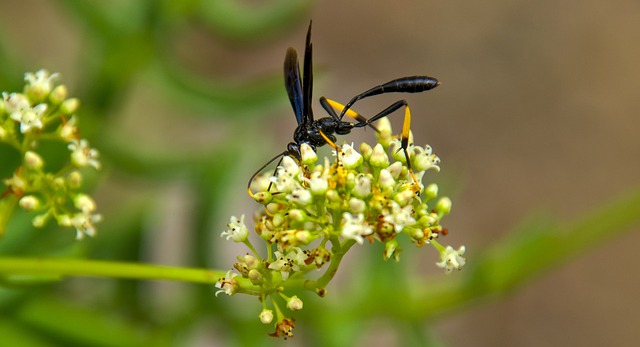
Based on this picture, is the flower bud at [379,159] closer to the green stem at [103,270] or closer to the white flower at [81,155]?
the green stem at [103,270]

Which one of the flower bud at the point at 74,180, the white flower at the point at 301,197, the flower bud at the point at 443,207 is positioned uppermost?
the flower bud at the point at 74,180

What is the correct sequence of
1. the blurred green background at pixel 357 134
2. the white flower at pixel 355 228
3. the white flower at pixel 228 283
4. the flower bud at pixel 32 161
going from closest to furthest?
1. the white flower at pixel 355 228
2. the white flower at pixel 228 283
3. the flower bud at pixel 32 161
4. the blurred green background at pixel 357 134

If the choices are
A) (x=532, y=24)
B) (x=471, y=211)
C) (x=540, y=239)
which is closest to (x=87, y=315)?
(x=540, y=239)

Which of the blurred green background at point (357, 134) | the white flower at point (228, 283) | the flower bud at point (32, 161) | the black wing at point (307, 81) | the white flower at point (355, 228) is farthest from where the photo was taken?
the blurred green background at point (357, 134)

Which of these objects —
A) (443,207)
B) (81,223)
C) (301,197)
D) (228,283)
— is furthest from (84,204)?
(443,207)

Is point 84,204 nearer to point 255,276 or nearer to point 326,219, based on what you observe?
point 255,276

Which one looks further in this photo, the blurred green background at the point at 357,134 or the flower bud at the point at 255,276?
the blurred green background at the point at 357,134

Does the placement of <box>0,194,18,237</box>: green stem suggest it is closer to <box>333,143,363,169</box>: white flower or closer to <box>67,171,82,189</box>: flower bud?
<box>67,171,82,189</box>: flower bud

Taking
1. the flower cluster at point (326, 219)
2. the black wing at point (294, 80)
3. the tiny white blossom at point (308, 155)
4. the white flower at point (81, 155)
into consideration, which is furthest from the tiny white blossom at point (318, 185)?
the white flower at point (81, 155)
